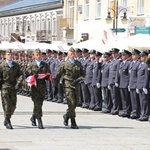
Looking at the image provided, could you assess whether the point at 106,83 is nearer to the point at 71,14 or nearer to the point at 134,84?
the point at 134,84

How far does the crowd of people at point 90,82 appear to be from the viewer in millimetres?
15492

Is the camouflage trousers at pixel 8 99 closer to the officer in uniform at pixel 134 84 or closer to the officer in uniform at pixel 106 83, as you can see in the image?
the officer in uniform at pixel 134 84

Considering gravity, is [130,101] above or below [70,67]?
below

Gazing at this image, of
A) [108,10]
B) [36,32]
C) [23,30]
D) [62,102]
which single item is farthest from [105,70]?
[23,30]

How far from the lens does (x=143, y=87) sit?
1814 centimetres

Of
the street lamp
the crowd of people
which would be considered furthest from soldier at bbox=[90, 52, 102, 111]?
the street lamp

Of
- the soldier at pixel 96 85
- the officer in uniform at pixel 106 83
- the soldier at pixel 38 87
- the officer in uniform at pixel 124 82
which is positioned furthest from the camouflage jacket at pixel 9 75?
the soldier at pixel 96 85

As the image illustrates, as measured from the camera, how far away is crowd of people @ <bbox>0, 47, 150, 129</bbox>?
50.8ft

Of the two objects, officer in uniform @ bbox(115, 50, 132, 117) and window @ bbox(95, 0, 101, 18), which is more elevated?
window @ bbox(95, 0, 101, 18)

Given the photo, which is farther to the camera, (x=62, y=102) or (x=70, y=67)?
(x=62, y=102)

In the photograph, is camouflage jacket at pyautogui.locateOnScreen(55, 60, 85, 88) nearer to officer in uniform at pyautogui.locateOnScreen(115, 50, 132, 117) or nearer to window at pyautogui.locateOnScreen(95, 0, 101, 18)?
officer in uniform at pyautogui.locateOnScreen(115, 50, 132, 117)
